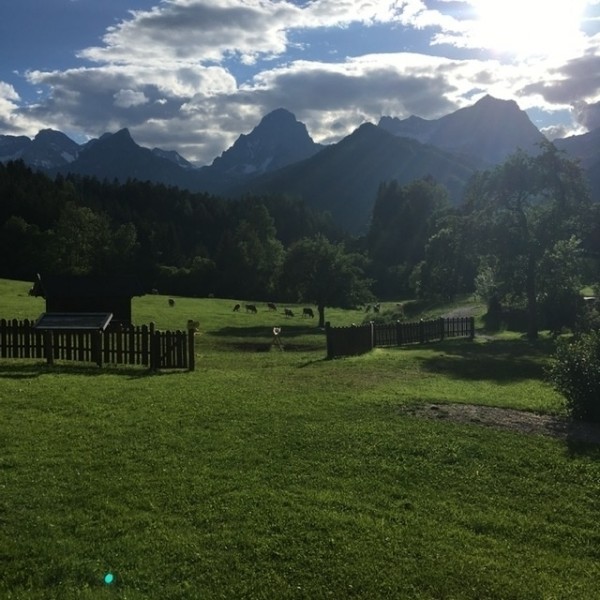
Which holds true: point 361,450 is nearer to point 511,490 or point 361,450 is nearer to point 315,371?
point 511,490

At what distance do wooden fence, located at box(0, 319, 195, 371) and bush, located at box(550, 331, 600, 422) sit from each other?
37.5 feet

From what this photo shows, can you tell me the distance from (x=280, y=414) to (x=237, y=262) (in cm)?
9310

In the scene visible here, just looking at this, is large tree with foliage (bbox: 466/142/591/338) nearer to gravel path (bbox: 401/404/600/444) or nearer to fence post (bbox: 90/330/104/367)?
gravel path (bbox: 401/404/600/444)

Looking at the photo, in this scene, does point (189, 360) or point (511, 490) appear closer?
point (511, 490)

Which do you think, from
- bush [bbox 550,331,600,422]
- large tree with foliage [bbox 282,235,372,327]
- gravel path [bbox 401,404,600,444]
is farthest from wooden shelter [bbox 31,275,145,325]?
bush [bbox 550,331,600,422]

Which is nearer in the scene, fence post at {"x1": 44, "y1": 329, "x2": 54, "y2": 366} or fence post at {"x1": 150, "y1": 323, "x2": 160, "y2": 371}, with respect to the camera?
fence post at {"x1": 150, "y1": 323, "x2": 160, "y2": 371}

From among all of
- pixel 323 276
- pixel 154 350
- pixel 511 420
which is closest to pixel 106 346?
pixel 154 350

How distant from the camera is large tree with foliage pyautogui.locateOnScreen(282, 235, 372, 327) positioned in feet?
177

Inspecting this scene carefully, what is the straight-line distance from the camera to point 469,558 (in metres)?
7.10

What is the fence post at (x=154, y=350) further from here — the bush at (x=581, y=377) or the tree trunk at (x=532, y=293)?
the tree trunk at (x=532, y=293)

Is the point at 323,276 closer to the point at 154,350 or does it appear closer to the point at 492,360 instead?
the point at 492,360

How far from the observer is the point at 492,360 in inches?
1085

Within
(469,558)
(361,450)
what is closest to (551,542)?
(469,558)

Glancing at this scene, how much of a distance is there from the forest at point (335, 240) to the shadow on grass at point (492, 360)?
5.00 metres
